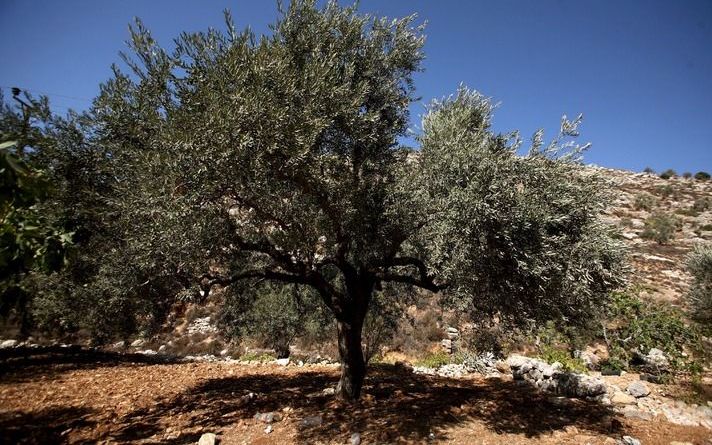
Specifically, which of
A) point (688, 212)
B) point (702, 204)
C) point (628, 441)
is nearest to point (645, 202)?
point (688, 212)

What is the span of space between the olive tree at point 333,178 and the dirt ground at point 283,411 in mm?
3197

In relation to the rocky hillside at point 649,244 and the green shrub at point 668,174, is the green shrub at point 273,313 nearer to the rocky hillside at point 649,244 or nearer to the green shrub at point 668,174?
the rocky hillside at point 649,244

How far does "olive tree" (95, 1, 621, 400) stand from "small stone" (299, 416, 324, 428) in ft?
11.5

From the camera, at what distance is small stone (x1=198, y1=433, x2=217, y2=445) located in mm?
8070

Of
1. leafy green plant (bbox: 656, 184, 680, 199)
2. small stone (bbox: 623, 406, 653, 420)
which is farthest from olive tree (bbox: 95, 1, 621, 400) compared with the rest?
leafy green plant (bbox: 656, 184, 680, 199)

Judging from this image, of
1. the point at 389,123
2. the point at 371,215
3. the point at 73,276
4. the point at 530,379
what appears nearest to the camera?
the point at 371,215

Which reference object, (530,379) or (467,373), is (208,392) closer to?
(467,373)

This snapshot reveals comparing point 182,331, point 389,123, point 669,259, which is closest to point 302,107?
point 389,123

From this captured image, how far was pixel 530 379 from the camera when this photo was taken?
14766 millimetres

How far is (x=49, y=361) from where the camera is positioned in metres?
16.1

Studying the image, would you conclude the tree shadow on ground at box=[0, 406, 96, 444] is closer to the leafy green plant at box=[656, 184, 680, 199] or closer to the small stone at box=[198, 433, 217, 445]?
the small stone at box=[198, 433, 217, 445]

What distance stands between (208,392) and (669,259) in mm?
43258

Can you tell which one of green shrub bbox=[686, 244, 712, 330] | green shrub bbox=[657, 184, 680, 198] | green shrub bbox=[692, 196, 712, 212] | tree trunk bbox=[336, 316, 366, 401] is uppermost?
green shrub bbox=[657, 184, 680, 198]

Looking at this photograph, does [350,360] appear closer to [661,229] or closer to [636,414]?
[636,414]
